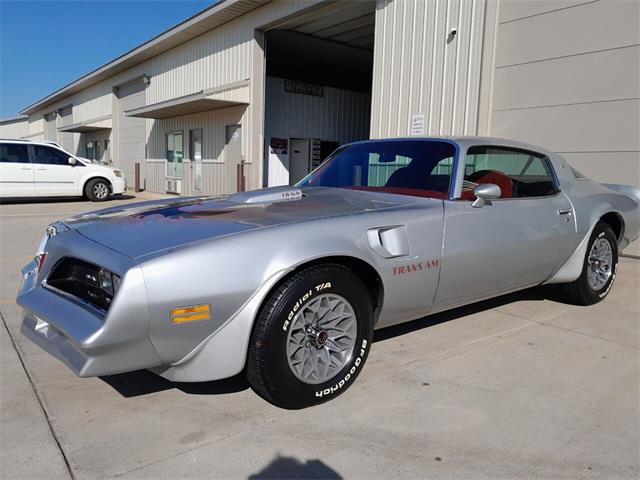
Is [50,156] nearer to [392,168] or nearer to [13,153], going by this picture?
[13,153]

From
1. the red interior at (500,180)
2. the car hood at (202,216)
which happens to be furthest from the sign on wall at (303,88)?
the car hood at (202,216)

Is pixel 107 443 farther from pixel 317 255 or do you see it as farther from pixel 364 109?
pixel 364 109

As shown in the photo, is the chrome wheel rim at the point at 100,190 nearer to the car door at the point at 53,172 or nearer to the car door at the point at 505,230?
the car door at the point at 53,172

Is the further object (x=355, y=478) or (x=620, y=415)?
(x=620, y=415)

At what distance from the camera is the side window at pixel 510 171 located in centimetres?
396

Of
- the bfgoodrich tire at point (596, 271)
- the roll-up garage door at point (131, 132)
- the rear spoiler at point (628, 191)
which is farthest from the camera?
the roll-up garage door at point (131, 132)

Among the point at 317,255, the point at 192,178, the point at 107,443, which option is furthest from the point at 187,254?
the point at 192,178

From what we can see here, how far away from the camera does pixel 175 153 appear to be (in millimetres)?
18891

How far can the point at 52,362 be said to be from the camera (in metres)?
3.29

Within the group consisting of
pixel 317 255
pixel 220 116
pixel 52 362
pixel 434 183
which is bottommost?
pixel 52 362

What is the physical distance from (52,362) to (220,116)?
44.2 feet

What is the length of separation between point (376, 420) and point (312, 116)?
17090 millimetres

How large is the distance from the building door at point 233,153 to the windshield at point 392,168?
10757mm

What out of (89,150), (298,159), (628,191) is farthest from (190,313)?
(89,150)
